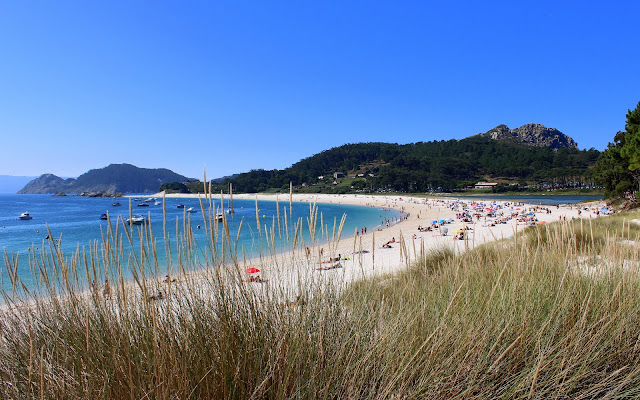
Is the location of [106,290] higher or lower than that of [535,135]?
lower

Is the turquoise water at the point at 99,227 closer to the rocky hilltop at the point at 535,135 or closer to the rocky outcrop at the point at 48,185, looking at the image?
the rocky outcrop at the point at 48,185

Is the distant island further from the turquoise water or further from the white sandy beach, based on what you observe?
the white sandy beach

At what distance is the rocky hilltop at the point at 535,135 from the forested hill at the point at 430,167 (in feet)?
120

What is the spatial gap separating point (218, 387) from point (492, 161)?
11843cm

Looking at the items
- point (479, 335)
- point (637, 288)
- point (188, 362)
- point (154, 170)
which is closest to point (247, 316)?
point (188, 362)

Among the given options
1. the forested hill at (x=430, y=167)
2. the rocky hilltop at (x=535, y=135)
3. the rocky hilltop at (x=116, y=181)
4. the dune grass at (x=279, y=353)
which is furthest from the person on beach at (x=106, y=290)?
the rocky hilltop at (x=535, y=135)

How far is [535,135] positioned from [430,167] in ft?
293

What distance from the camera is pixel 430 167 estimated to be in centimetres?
10462

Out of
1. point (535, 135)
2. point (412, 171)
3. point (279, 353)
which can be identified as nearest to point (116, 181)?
point (412, 171)

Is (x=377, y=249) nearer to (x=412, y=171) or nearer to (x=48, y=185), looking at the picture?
(x=412, y=171)

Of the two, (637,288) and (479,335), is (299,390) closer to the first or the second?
(479,335)

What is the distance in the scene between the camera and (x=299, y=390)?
4.87ft

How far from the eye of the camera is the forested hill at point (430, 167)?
301ft

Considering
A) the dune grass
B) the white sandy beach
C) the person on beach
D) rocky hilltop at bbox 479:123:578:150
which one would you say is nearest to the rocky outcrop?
the white sandy beach
